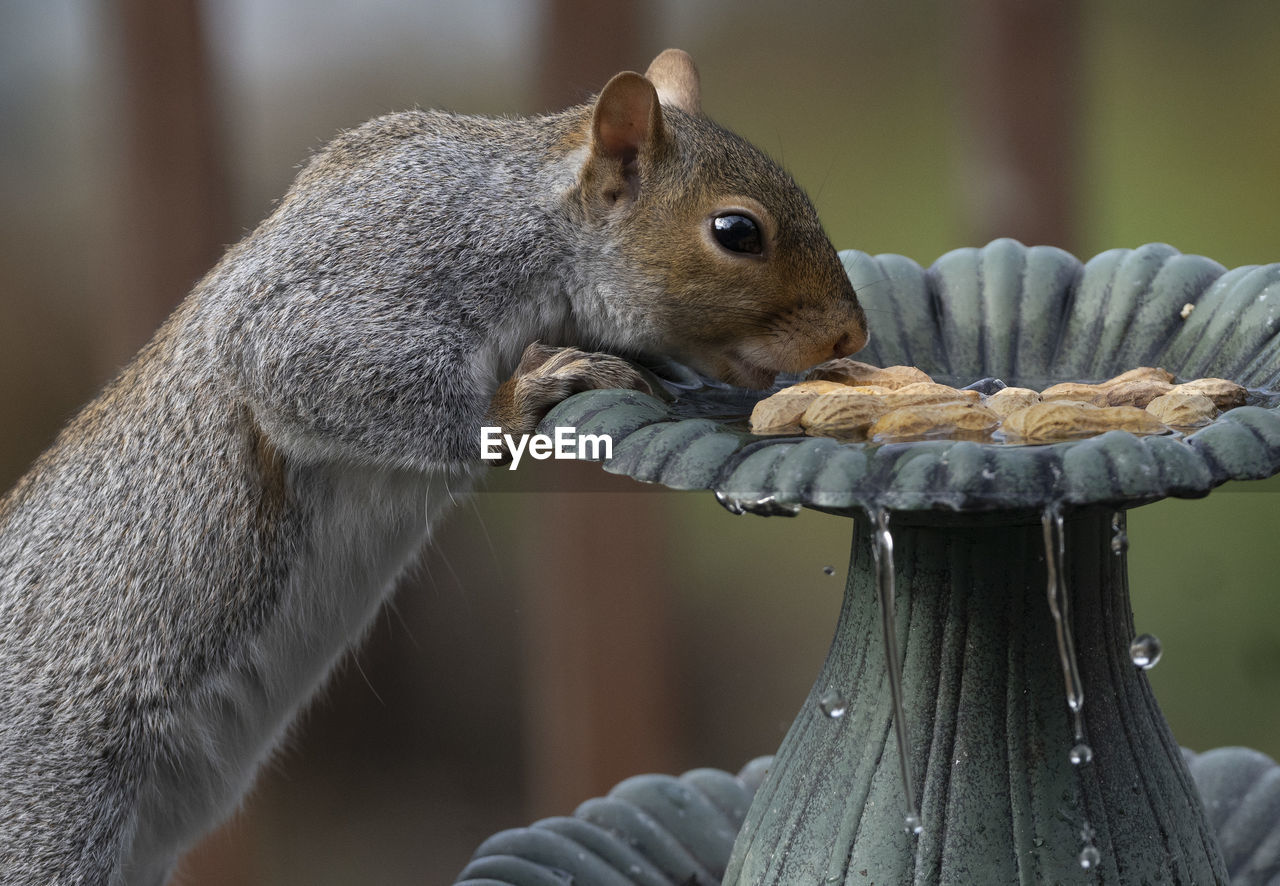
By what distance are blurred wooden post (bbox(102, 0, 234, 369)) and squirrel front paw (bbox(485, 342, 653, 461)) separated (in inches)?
34.8

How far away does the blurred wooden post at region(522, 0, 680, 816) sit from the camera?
6.33 feet

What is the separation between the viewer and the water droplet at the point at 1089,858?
89 cm

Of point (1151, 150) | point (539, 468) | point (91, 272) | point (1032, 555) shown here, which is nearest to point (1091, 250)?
point (1151, 150)

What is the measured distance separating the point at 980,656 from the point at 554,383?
1.18 ft

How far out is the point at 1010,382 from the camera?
1137 millimetres

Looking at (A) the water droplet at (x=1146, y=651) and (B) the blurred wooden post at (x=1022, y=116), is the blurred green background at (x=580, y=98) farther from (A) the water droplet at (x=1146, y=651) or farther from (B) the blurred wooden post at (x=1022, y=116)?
(A) the water droplet at (x=1146, y=651)

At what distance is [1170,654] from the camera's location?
2381mm

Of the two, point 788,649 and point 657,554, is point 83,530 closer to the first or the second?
point 657,554

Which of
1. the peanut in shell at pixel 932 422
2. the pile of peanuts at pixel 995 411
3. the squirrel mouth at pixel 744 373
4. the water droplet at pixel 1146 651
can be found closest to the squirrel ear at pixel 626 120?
the squirrel mouth at pixel 744 373

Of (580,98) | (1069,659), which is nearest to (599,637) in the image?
(580,98)

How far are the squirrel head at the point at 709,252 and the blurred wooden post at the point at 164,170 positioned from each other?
81cm

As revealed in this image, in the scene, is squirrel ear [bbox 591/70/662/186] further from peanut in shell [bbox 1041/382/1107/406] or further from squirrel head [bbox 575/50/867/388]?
peanut in shell [bbox 1041/382/1107/406]

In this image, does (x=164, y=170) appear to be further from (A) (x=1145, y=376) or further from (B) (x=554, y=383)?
(A) (x=1145, y=376)

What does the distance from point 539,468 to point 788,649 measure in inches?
40.4
